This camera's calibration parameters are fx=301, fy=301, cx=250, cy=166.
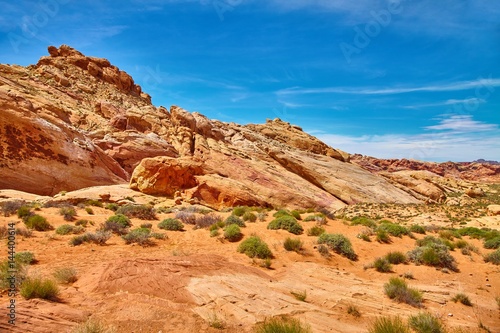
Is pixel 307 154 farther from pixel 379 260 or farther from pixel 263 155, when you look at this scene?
pixel 379 260

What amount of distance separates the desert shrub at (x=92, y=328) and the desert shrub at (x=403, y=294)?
7624 millimetres

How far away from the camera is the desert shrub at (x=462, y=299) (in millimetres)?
9151

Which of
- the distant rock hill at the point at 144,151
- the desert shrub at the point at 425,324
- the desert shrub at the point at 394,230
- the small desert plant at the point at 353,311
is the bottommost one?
the small desert plant at the point at 353,311

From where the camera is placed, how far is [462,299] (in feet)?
30.2

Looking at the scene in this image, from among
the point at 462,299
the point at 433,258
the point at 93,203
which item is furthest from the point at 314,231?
the point at 93,203

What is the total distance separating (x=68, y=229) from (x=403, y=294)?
13.3 m

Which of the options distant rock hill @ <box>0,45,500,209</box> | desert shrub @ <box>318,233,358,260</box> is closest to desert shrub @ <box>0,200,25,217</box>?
distant rock hill @ <box>0,45,500,209</box>

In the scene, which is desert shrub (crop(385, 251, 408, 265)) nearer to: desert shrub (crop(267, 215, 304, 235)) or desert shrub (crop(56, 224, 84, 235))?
desert shrub (crop(267, 215, 304, 235))

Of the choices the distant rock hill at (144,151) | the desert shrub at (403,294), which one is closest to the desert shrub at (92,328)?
the desert shrub at (403,294)

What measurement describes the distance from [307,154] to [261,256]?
144ft

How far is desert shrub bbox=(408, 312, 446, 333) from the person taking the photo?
6863 mm

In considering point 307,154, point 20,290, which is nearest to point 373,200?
point 307,154

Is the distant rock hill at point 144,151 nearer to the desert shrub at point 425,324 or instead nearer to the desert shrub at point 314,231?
the desert shrub at point 314,231

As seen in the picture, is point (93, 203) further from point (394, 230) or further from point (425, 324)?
point (425, 324)
